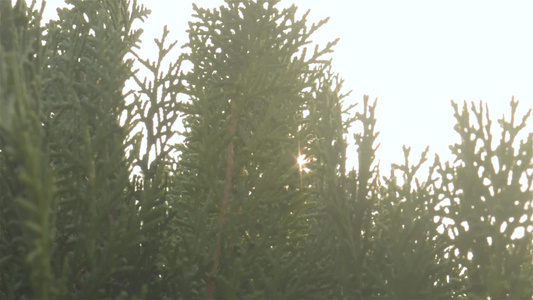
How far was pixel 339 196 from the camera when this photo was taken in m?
5.37

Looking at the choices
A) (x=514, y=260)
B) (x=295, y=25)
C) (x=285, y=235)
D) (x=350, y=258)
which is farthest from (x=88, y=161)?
(x=514, y=260)

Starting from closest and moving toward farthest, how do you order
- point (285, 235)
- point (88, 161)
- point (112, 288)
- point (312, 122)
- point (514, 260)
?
point (88, 161) → point (112, 288) → point (514, 260) → point (285, 235) → point (312, 122)

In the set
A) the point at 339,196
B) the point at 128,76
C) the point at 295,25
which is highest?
the point at 295,25

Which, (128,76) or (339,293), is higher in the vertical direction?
(128,76)

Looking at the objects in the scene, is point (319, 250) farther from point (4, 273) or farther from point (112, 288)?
point (4, 273)

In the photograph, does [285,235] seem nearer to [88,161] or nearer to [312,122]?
[312,122]

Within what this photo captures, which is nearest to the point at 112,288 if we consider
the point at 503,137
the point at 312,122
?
the point at 312,122

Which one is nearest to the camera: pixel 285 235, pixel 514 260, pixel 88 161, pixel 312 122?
pixel 88 161

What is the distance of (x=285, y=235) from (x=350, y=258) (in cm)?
77

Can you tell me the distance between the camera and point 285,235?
18.3ft

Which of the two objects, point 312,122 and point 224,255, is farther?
point 312,122

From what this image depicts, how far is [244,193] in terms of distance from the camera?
208 inches

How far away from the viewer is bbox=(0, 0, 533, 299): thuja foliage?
4383mm

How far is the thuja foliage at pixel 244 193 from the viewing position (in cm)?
438
